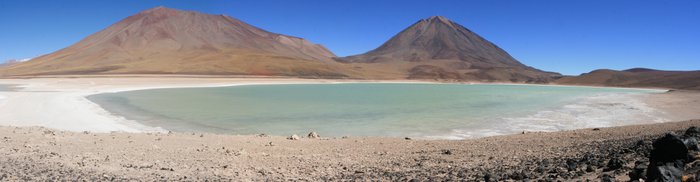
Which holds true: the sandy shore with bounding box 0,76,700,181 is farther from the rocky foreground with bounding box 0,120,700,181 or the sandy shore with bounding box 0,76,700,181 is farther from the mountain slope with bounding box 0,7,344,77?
the mountain slope with bounding box 0,7,344,77

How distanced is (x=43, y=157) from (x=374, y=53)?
179887 millimetres

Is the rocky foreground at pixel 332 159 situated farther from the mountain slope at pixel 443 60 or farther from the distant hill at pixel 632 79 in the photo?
the mountain slope at pixel 443 60

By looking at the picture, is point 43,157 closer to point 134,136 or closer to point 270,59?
point 134,136

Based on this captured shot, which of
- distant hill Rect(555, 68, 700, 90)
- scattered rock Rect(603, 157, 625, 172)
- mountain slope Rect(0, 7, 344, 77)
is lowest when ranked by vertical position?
scattered rock Rect(603, 157, 625, 172)

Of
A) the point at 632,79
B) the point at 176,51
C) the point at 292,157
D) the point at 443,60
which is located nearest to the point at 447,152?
the point at 292,157

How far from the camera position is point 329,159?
6.62 metres

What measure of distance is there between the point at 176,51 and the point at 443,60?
83.9 meters

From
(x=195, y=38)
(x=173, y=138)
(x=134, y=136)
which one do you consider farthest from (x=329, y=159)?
(x=195, y=38)

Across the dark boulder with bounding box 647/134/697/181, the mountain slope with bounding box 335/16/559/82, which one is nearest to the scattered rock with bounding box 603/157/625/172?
the dark boulder with bounding box 647/134/697/181

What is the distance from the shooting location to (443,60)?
A: 15400 cm

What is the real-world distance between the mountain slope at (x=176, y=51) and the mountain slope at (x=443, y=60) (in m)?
24.0

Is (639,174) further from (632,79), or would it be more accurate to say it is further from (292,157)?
(632,79)

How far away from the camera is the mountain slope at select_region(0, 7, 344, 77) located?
3472 inches

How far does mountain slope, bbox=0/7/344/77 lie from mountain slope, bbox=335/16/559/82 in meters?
24.0
